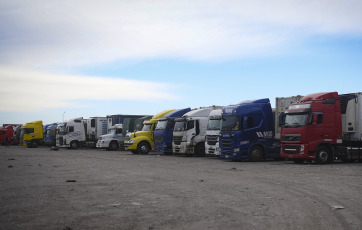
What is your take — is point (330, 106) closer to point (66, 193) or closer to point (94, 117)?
point (66, 193)

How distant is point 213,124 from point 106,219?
18455 millimetres

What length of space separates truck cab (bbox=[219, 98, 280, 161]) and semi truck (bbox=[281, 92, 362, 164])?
6.65 feet

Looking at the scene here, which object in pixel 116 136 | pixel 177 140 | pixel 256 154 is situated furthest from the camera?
pixel 116 136

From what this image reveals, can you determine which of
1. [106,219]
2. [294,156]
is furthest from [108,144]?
[106,219]

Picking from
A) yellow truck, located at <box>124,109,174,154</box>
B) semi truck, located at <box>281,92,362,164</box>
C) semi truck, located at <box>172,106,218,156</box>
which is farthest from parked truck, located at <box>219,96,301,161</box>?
yellow truck, located at <box>124,109,174,154</box>

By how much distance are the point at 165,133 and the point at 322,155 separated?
12660 millimetres

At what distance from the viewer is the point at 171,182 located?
13.0m

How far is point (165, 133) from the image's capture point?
1192 inches

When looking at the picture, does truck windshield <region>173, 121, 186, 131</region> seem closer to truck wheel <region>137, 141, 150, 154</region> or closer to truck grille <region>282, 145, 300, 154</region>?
truck wheel <region>137, 141, 150, 154</region>

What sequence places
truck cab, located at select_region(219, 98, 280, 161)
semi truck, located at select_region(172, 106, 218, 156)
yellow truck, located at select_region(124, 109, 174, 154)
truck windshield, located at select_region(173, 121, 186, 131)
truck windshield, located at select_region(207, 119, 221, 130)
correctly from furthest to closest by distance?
1. yellow truck, located at select_region(124, 109, 174, 154)
2. truck windshield, located at select_region(173, 121, 186, 131)
3. semi truck, located at select_region(172, 106, 218, 156)
4. truck windshield, located at select_region(207, 119, 221, 130)
5. truck cab, located at select_region(219, 98, 280, 161)

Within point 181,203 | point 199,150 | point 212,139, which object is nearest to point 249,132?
point 212,139

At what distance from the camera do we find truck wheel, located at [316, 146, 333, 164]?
20.5 metres

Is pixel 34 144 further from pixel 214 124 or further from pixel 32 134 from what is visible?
pixel 214 124

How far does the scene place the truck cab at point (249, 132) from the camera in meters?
22.8
